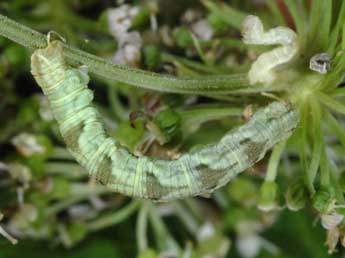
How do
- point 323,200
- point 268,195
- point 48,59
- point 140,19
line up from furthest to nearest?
point 140,19
point 268,195
point 323,200
point 48,59

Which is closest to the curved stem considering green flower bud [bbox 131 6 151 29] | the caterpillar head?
the caterpillar head

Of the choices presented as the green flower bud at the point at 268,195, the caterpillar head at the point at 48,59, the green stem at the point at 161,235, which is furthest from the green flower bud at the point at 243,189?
the caterpillar head at the point at 48,59

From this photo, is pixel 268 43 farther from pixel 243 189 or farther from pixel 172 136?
pixel 243 189

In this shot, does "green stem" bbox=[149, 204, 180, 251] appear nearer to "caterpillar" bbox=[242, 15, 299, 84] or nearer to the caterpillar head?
"caterpillar" bbox=[242, 15, 299, 84]

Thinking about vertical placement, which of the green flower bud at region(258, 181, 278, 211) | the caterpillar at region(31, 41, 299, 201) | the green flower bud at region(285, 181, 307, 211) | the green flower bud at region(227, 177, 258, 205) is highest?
the caterpillar at region(31, 41, 299, 201)

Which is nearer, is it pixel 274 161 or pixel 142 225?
pixel 274 161

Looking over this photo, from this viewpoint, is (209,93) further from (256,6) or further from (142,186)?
(256,6)

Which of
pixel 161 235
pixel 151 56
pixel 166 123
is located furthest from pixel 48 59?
pixel 161 235
